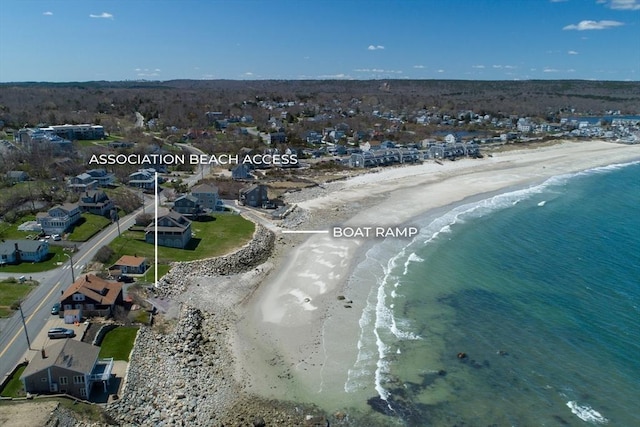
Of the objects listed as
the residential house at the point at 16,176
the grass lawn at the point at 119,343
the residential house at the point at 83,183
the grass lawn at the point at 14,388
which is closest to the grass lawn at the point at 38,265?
the grass lawn at the point at 119,343

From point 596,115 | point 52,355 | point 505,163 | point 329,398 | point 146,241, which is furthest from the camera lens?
point 596,115

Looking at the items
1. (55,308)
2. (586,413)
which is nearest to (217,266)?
(55,308)

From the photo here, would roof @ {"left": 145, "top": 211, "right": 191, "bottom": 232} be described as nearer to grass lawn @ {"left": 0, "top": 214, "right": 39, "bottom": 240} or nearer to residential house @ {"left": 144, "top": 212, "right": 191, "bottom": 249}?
residential house @ {"left": 144, "top": 212, "right": 191, "bottom": 249}

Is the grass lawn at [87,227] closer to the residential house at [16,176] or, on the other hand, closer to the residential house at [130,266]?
the residential house at [130,266]

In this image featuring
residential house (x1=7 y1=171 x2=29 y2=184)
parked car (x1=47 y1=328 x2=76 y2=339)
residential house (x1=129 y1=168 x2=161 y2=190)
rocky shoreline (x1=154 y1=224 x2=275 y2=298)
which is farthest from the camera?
residential house (x1=129 y1=168 x2=161 y2=190)

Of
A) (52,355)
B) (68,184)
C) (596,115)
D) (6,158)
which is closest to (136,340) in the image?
(52,355)

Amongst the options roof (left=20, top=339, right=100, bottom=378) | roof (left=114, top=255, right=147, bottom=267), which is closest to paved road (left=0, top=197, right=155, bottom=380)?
roof (left=20, top=339, right=100, bottom=378)

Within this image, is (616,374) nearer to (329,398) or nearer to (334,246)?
(329,398)
